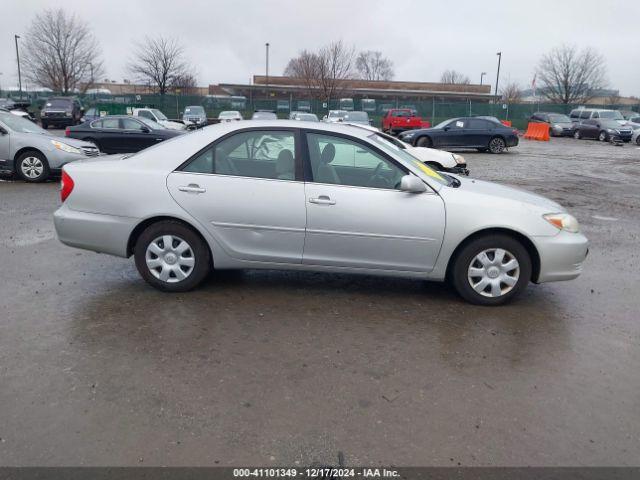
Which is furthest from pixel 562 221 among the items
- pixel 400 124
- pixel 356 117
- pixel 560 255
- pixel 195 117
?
pixel 400 124

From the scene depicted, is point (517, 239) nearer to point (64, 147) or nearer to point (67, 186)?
point (67, 186)

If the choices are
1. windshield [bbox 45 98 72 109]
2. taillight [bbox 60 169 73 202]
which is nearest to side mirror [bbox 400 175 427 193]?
taillight [bbox 60 169 73 202]

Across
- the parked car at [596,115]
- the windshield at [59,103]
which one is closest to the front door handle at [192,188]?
the windshield at [59,103]

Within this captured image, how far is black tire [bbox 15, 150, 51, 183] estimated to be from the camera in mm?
11555

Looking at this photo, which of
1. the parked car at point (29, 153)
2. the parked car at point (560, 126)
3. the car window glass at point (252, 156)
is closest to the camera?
the car window glass at point (252, 156)

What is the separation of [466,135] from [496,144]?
60.2 inches

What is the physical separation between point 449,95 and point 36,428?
70711 millimetres

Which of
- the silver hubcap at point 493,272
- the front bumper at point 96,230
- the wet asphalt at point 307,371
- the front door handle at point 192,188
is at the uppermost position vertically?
the front door handle at point 192,188

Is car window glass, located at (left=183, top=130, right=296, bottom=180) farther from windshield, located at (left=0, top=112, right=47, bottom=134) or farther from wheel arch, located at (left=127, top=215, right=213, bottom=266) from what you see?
windshield, located at (left=0, top=112, right=47, bottom=134)

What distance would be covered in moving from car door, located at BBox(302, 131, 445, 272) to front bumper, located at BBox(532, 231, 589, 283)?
924 millimetres

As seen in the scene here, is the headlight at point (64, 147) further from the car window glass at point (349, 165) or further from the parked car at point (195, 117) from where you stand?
the parked car at point (195, 117)

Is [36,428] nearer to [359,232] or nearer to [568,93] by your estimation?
[359,232]

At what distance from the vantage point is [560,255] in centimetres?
484

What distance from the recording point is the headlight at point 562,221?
4871 mm
